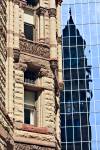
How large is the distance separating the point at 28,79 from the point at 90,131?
48509 millimetres

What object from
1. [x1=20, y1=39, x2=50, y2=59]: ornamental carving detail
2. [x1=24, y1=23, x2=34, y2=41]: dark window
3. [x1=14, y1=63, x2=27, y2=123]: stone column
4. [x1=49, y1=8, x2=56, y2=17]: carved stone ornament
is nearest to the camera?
[x1=14, y1=63, x2=27, y2=123]: stone column

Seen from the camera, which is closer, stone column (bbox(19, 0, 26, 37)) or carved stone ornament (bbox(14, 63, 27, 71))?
carved stone ornament (bbox(14, 63, 27, 71))

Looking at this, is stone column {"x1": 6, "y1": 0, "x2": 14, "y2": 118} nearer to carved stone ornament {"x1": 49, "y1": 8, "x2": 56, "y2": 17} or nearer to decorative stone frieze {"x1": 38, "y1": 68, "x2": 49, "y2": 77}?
decorative stone frieze {"x1": 38, "y1": 68, "x2": 49, "y2": 77}

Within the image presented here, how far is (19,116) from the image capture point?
1136 inches

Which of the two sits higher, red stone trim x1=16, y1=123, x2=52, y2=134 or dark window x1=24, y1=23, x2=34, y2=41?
dark window x1=24, y1=23, x2=34, y2=41

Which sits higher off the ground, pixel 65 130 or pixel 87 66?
pixel 87 66

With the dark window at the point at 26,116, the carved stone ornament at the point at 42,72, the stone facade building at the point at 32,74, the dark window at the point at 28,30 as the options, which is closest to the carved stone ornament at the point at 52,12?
the stone facade building at the point at 32,74

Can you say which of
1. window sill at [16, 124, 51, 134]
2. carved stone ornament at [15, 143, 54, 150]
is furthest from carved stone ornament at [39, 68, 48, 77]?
→ carved stone ornament at [15, 143, 54, 150]

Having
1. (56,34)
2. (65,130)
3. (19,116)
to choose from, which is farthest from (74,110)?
(19,116)

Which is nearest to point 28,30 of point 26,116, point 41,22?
point 41,22

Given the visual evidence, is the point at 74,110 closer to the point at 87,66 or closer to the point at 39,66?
the point at 87,66

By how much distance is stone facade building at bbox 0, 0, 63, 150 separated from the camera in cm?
2867

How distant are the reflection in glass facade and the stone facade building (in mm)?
45197

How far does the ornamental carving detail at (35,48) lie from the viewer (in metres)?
31.0
